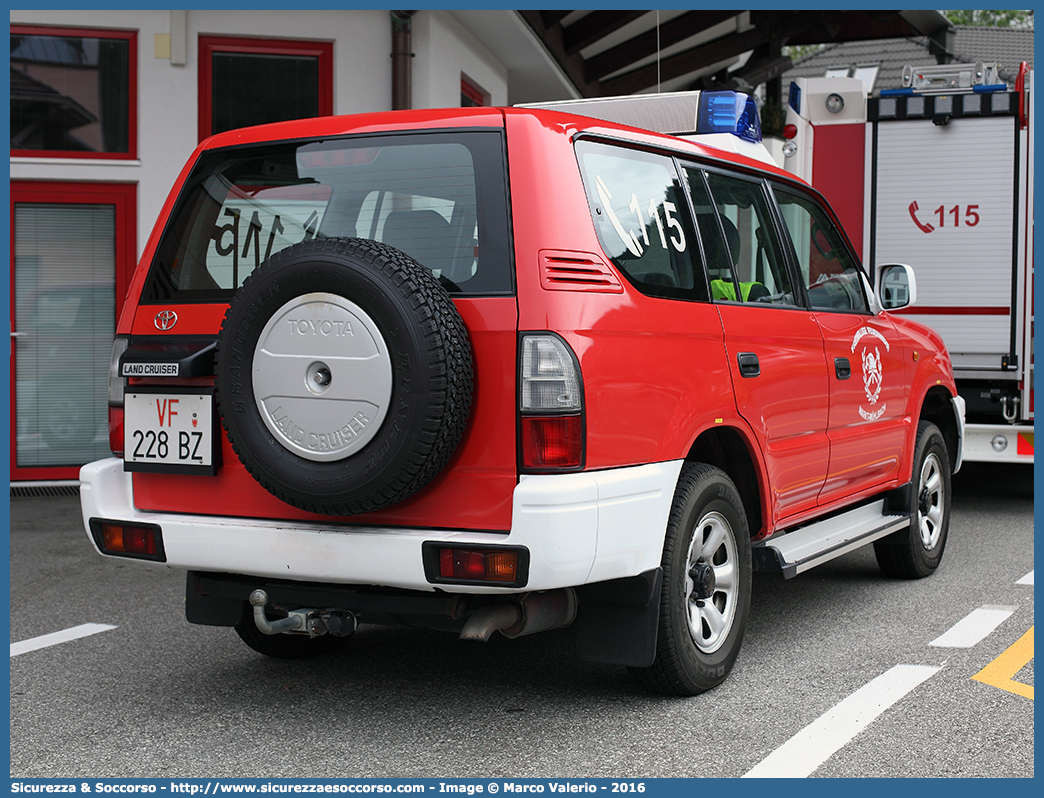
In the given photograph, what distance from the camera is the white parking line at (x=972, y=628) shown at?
4.74m

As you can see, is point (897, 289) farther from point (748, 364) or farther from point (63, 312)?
point (63, 312)

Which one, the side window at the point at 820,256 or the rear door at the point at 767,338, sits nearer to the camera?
the rear door at the point at 767,338

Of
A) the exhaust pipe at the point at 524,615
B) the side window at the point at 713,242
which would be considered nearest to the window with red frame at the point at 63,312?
the side window at the point at 713,242

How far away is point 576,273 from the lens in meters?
3.42

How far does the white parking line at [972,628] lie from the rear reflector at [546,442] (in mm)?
2271

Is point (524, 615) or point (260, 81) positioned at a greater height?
point (260, 81)

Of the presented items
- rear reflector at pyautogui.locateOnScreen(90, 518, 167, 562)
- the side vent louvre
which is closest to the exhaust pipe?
the side vent louvre

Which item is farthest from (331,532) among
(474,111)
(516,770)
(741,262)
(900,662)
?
(900,662)

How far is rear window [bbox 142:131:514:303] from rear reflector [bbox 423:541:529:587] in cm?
75

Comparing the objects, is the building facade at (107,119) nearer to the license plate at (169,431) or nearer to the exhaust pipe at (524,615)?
the license plate at (169,431)

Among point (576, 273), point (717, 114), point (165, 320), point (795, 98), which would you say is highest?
point (795, 98)

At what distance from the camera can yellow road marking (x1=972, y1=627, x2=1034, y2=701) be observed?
409 cm

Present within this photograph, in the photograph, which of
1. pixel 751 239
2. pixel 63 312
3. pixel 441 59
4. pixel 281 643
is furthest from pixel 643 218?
pixel 63 312

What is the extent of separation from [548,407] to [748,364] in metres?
1.18
